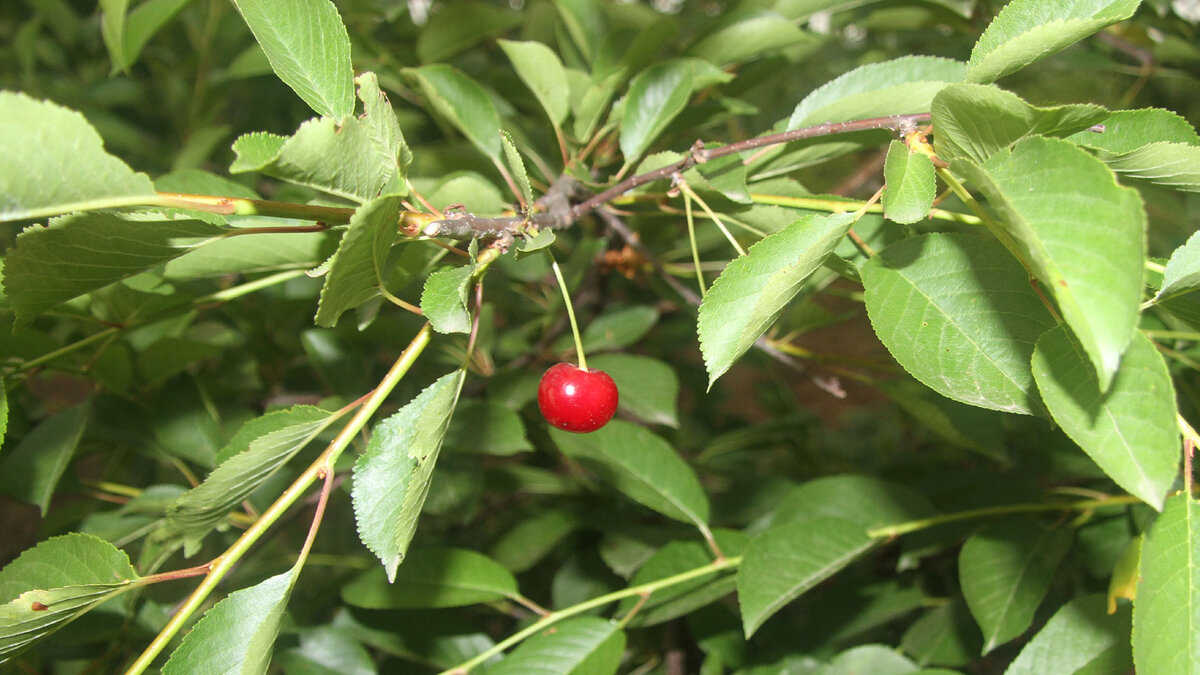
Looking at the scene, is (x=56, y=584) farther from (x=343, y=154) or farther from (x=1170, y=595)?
(x=1170, y=595)

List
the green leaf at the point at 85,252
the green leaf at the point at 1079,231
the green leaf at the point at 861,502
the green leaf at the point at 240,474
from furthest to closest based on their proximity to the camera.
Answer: the green leaf at the point at 861,502, the green leaf at the point at 240,474, the green leaf at the point at 85,252, the green leaf at the point at 1079,231

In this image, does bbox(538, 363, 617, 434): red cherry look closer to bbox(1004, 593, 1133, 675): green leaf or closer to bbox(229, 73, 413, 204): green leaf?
bbox(229, 73, 413, 204): green leaf

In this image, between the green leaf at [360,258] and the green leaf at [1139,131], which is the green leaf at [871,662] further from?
the green leaf at [360,258]

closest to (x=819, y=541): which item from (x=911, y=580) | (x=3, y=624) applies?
(x=911, y=580)

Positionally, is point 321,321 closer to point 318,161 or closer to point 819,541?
point 318,161

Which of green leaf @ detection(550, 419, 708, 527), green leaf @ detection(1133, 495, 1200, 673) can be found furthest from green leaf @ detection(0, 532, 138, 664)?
→ green leaf @ detection(1133, 495, 1200, 673)

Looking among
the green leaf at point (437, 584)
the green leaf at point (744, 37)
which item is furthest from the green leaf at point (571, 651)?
the green leaf at point (744, 37)

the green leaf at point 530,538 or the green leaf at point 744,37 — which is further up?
the green leaf at point 744,37
